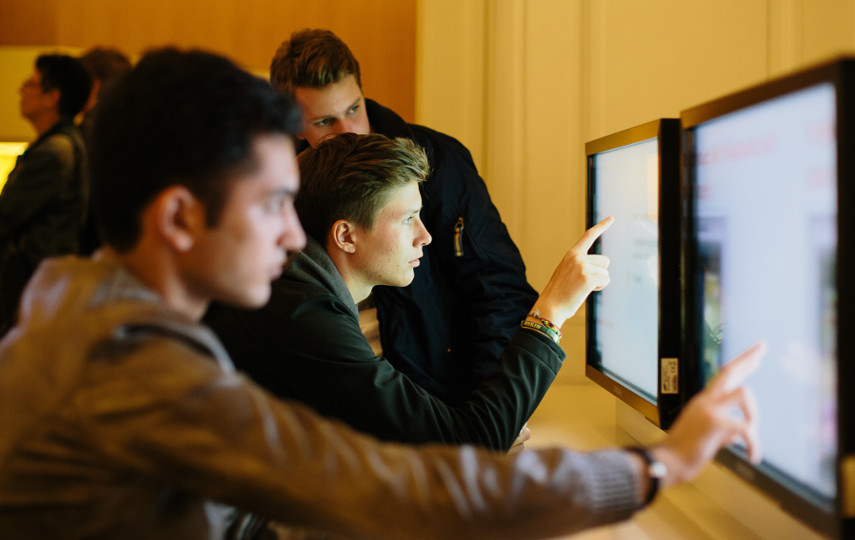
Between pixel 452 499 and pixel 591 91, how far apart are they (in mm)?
1811

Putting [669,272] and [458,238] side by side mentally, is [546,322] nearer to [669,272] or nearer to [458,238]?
[669,272]

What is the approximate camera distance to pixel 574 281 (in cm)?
122

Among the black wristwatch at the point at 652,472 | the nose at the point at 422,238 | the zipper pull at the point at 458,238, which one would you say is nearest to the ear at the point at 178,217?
the black wristwatch at the point at 652,472

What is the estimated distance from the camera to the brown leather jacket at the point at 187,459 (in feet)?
1.91

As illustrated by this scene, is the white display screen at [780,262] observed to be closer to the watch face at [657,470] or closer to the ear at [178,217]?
the watch face at [657,470]

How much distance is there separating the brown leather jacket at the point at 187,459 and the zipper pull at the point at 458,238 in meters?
1.12

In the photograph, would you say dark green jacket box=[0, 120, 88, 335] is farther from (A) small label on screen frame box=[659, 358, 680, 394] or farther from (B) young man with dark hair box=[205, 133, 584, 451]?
(A) small label on screen frame box=[659, 358, 680, 394]

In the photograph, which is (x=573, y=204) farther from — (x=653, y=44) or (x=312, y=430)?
(x=312, y=430)

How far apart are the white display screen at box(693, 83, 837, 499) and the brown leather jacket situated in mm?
211

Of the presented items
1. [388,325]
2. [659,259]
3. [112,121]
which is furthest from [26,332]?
[388,325]

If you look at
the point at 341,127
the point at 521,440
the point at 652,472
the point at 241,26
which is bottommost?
the point at 521,440

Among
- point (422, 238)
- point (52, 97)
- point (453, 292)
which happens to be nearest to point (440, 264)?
point (453, 292)

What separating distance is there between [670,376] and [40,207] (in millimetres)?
2065

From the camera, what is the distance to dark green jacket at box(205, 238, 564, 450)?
113 cm
